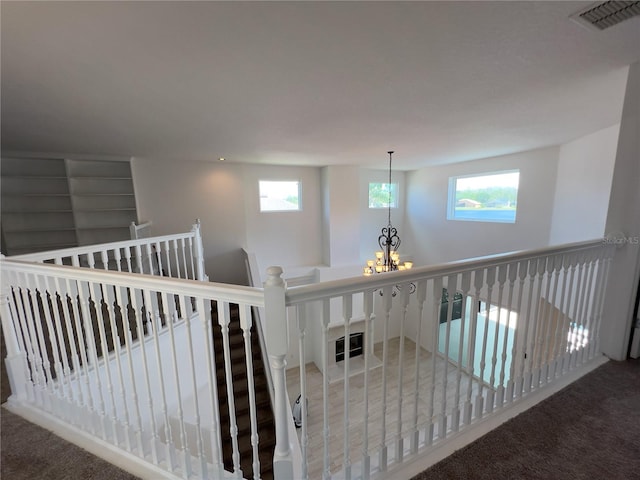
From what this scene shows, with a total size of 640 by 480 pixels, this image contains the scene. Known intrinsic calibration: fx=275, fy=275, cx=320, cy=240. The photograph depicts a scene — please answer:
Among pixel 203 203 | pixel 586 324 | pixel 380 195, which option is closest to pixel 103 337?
pixel 586 324

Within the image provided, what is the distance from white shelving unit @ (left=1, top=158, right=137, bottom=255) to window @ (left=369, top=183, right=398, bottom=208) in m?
5.07

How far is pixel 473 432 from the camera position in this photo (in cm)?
145

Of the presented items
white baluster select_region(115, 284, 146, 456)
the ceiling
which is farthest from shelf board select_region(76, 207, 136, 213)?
white baluster select_region(115, 284, 146, 456)

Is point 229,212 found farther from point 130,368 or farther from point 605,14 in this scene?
point 605,14

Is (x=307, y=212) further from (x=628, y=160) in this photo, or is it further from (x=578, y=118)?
(x=628, y=160)

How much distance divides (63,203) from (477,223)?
24.3ft

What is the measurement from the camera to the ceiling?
123cm

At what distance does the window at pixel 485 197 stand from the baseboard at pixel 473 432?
3811mm

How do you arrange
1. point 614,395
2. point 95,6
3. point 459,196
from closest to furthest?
point 95,6 → point 614,395 → point 459,196

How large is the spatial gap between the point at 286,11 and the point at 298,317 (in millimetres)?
1300

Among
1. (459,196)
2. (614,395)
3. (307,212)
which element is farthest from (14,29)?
(459,196)

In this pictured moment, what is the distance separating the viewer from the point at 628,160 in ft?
6.06

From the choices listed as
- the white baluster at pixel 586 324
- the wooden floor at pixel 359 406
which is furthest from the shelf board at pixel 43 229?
the white baluster at pixel 586 324

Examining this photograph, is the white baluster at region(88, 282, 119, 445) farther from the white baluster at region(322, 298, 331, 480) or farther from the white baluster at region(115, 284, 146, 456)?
the white baluster at region(322, 298, 331, 480)
